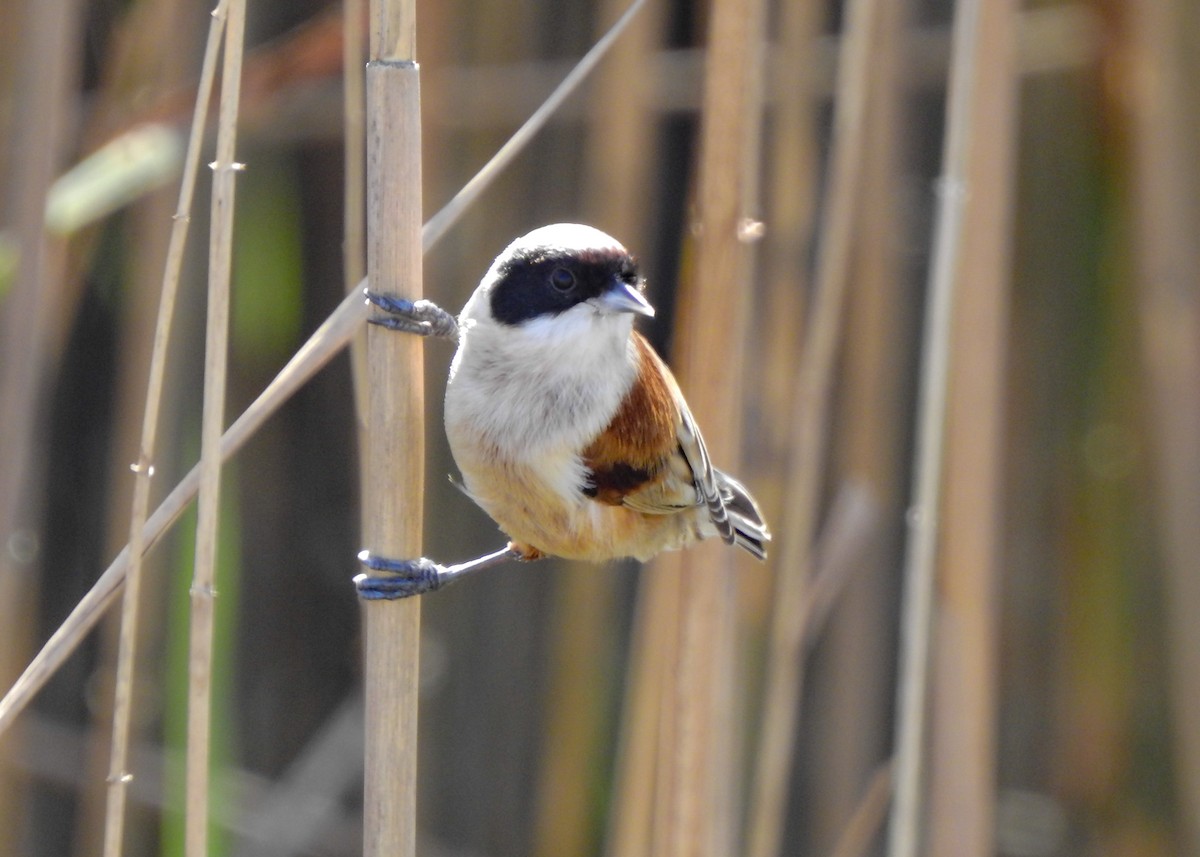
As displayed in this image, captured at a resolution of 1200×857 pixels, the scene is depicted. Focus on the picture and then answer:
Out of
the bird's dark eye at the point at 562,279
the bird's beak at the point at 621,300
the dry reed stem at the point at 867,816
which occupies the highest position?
the bird's dark eye at the point at 562,279

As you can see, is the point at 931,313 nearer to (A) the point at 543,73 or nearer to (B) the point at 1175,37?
(B) the point at 1175,37

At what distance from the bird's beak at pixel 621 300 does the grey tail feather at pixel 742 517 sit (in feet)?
1.33

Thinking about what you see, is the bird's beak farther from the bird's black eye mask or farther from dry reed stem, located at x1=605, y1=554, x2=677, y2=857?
dry reed stem, located at x1=605, y1=554, x2=677, y2=857

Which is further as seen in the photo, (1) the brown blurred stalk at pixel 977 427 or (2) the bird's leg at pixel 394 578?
(1) the brown blurred stalk at pixel 977 427

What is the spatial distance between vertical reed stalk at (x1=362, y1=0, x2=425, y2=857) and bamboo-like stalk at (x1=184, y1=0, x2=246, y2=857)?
0.13m


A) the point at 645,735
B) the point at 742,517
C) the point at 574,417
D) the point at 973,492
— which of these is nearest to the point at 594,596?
the point at 645,735

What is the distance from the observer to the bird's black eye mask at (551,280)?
5.02 ft

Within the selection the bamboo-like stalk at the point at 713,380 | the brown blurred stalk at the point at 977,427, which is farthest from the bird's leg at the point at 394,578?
the brown blurred stalk at the point at 977,427

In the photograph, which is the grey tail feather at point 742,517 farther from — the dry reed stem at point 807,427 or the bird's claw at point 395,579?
the bird's claw at point 395,579

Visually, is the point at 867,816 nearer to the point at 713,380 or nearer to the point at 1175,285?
the point at 713,380

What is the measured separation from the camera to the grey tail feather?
6.19ft

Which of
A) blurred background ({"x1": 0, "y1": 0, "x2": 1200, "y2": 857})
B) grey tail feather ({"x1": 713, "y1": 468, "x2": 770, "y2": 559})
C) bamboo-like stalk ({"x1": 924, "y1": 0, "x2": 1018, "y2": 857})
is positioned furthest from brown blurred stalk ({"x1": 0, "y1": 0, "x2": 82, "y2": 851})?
bamboo-like stalk ({"x1": 924, "y1": 0, "x2": 1018, "y2": 857})

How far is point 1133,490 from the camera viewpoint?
2.80 metres

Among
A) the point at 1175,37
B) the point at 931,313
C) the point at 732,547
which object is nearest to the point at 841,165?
the point at 931,313
